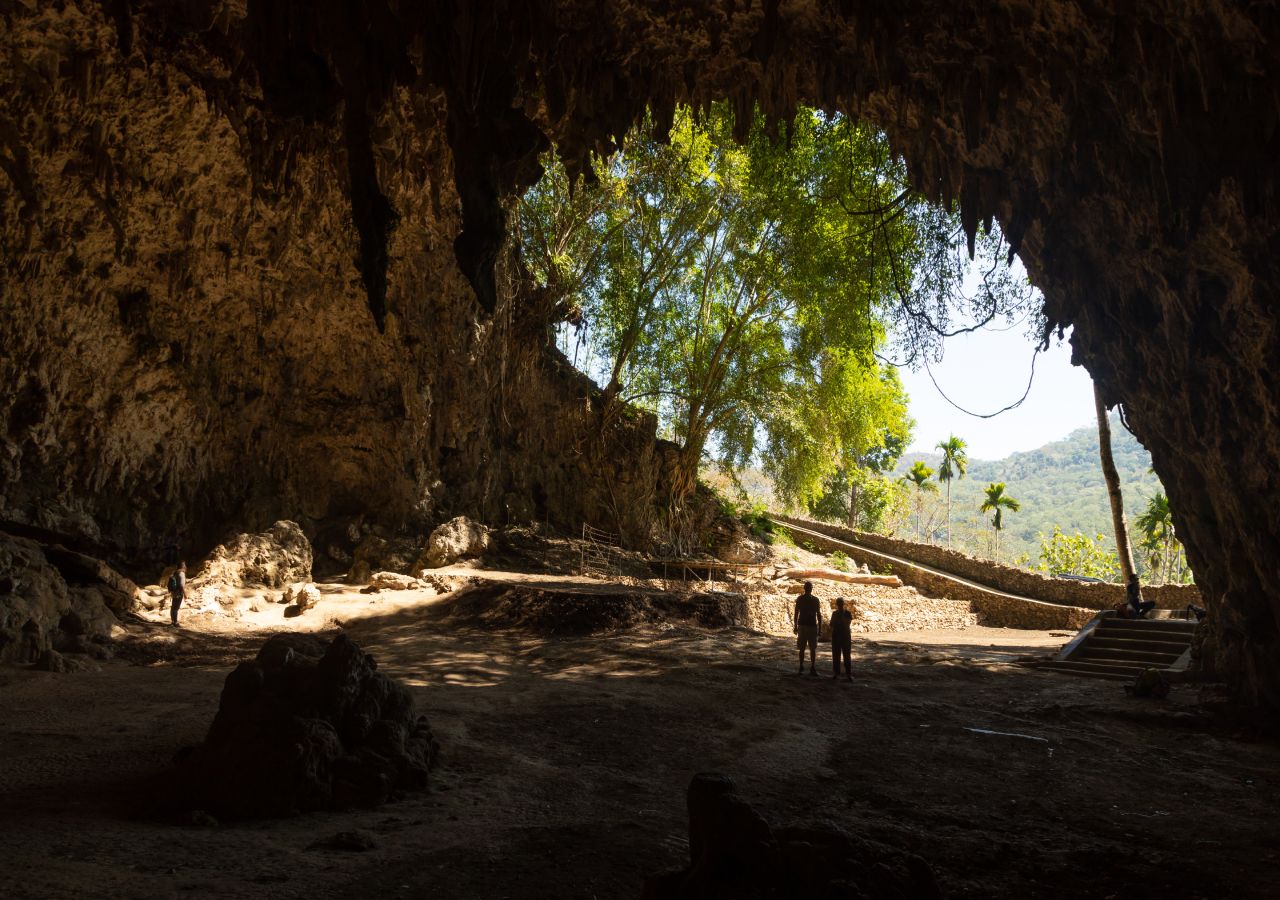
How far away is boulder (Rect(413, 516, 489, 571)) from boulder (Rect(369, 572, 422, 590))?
1.37 meters

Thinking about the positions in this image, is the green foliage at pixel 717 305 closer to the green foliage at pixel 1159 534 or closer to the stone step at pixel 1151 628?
the stone step at pixel 1151 628

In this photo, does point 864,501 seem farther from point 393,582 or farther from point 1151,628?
point 393,582

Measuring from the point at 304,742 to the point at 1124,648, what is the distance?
1330cm

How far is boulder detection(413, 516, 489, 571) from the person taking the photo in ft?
55.9

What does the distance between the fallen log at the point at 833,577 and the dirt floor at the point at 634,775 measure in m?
10.7

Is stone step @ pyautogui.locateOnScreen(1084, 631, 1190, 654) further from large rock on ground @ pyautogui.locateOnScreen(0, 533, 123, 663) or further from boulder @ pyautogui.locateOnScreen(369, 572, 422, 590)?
large rock on ground @ pyautogui.locateOnScreen(0, 533, 123, 663)

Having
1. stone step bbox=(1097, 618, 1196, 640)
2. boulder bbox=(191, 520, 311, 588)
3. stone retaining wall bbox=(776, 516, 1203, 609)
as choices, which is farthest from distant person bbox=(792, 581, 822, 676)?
stone retaining wall bbox=(776, 516, 1203, 609)

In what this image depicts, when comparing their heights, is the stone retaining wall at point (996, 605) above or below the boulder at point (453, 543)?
below

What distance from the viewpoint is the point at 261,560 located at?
1492cm

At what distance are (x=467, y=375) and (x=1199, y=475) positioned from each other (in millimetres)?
15035

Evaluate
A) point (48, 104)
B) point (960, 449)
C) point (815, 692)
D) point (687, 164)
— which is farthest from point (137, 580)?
point (960, 449)

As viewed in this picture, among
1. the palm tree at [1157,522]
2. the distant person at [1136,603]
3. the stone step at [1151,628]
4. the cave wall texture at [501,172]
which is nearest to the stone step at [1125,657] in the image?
the stone step at [1151,628]

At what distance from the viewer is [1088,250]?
396 inches

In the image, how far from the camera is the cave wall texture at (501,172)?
26.5ft
